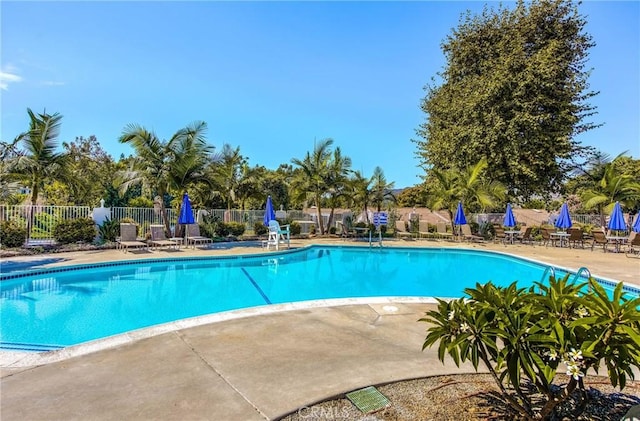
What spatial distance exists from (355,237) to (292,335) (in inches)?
630

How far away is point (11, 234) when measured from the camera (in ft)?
39.4

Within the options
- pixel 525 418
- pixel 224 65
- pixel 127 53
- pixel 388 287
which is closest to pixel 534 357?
pixel 525 418

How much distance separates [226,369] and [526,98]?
22.1m

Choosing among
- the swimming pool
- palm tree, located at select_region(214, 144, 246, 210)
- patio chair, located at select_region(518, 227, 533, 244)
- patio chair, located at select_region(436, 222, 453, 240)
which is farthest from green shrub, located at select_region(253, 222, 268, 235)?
patio chair, located at select_region(518, 227, 533, 244)

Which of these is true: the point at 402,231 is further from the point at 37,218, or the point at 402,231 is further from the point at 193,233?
the point at 37,218

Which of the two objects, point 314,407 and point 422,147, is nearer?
point 314,407

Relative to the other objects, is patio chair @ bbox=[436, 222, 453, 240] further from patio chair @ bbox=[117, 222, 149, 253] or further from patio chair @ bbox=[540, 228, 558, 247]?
patio chair @ bbox=[117, 222, 149, 253]

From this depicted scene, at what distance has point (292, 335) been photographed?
448 centimetres

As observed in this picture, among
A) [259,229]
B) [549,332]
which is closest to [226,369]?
[549,332]

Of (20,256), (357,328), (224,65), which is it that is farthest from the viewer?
(224,65)

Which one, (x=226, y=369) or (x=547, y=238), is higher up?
(x=547, y=238)

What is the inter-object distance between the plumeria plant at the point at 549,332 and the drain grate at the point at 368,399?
0.89m

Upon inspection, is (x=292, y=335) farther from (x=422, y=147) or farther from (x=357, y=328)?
(x=422, y=147)

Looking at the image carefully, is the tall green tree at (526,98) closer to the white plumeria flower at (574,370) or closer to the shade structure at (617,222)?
the shade structure at (617,222)
